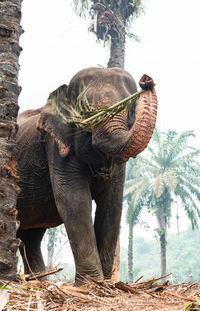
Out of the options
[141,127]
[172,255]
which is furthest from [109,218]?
[172,255]

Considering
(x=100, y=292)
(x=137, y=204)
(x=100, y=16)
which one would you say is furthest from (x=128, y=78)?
(x=137, y=204)

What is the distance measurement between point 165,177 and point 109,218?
106 ft

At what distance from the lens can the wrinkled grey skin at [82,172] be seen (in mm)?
5152

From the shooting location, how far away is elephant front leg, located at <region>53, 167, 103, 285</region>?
5.12 meters

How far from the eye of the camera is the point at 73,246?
206 inches

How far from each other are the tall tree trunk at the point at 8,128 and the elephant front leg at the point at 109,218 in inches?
68.5

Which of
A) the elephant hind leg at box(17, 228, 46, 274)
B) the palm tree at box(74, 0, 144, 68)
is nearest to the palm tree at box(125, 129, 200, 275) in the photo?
the palm tree at box(74, 0, 144, 68)

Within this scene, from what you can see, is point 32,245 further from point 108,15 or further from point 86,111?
point 108,15

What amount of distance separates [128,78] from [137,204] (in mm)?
35363

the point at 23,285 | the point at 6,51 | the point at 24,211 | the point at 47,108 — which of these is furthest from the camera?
the point at 24,211

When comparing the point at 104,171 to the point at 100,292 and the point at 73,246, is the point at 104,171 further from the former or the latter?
the point at 100,292

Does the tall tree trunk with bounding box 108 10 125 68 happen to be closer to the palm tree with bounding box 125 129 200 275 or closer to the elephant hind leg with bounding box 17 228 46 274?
the elephant hind leg with bounding box 17 228 46 274

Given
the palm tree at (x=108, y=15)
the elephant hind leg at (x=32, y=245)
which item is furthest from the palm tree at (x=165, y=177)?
the elephant hind leg at (x=32, y=245)

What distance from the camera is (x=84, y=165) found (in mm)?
5496
